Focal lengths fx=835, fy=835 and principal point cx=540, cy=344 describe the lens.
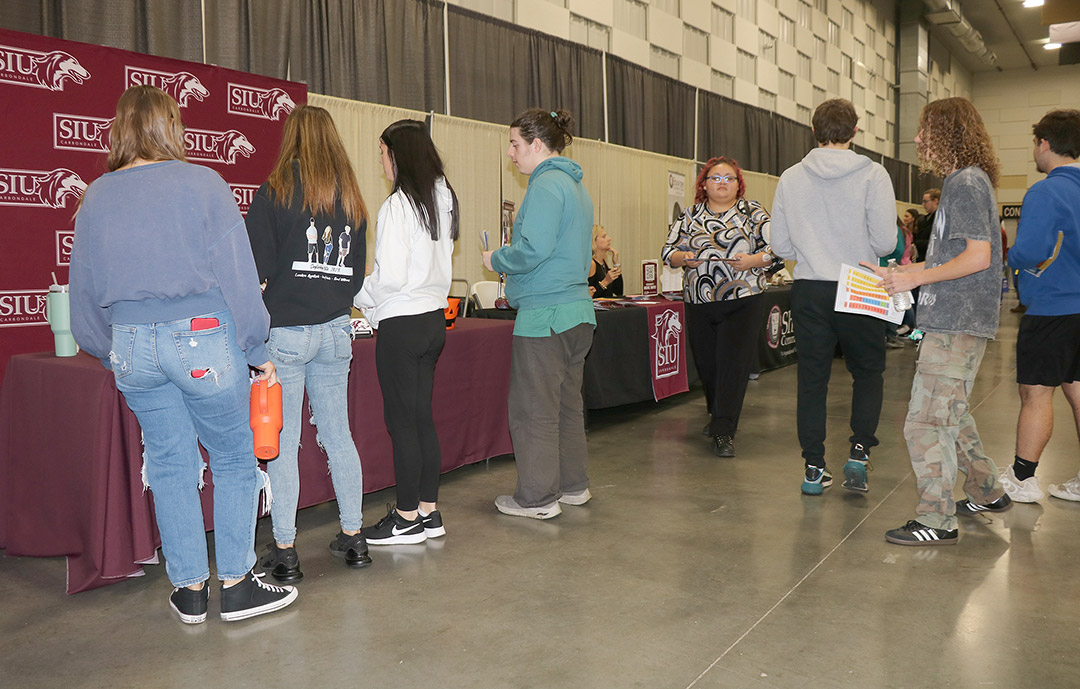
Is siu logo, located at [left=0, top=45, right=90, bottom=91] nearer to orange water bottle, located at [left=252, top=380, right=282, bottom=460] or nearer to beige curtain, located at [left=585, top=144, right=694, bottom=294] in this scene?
orange water bottle, located at [left=252, top=380, right=282, bottom=460]

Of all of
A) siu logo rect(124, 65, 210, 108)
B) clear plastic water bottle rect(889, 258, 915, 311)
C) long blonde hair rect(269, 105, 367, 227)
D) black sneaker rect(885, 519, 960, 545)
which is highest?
siu logo rect(124, 65, 210, 108)

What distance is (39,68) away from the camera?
3.54 m

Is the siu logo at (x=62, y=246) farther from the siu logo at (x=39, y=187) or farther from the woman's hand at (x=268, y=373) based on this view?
the woman's hand at (x=268, y=373)

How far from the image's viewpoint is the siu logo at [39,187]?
3.48 m

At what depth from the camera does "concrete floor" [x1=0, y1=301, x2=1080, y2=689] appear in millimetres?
1906

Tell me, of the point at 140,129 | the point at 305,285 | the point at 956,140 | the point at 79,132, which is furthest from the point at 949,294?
the point at 79,132

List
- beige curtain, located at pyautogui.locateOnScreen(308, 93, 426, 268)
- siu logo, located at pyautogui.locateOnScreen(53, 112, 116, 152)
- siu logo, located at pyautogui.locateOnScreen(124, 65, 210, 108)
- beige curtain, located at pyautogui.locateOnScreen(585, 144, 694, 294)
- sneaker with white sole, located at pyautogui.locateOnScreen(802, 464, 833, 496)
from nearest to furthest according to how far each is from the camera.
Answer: sneaker with white sole, located at pyautogui.locateOnScreen(802, 464, 833, 496)
siu logo, located at pyautogui.locateOnScreen(53, 112, 116, 152)
siu logo, located at pyautogui.locateOnScreen(124, 65, 210, 108)
beige curtain, located at pyautogui.locateOnScreen(308, 93, 426, 268)
beige curtain, located at pyautogui.locateOnScreen(585, 144, 694, 294)

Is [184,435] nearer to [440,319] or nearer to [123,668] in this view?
[123,668]

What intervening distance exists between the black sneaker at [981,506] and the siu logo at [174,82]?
12.7ft

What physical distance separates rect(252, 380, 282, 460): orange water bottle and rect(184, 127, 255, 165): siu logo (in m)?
2.57

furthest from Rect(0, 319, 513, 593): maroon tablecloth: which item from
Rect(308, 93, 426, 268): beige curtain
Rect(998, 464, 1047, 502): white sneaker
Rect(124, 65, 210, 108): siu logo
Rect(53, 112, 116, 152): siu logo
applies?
Rect(308, 93, 426, 268): beige curtain

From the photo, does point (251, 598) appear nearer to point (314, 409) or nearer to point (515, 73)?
point (314, 409)

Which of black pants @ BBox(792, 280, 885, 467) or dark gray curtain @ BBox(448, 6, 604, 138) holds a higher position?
dark gray curtain @ BBox(448, 6, 604, 138)

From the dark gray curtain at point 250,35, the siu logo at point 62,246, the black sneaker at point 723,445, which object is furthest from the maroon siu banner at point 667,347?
the siu logo at point 62,246
